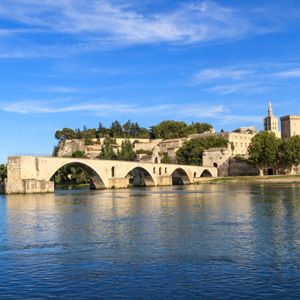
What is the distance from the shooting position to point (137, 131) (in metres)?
161

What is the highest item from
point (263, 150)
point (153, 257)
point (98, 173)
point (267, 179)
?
point (263, 150)

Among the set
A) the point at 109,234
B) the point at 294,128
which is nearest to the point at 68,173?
the point at 294,128

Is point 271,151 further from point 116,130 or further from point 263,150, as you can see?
point 116,130

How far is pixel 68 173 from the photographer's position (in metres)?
108

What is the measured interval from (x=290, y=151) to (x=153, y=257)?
3500 inches

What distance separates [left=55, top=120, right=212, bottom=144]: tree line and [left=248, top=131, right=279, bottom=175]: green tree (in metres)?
52.2

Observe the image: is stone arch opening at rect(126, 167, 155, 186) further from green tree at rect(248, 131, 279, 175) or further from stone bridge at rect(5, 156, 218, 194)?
green tree at rect(248, 131, 279, 175)

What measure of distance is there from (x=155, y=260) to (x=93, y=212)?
1849 cm

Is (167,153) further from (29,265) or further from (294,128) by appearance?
(29,265)

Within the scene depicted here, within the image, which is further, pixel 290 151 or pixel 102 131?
pixel 102 131

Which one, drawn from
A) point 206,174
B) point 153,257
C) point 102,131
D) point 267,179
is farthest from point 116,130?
point 153,257

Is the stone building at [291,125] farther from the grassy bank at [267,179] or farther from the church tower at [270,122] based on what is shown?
the grassy bank at [267,179]

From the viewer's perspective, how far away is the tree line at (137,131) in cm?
14725

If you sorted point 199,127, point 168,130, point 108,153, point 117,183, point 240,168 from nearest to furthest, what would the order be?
point 117,183, point 240,168, point 108,153, point 168,130, point 199,127
